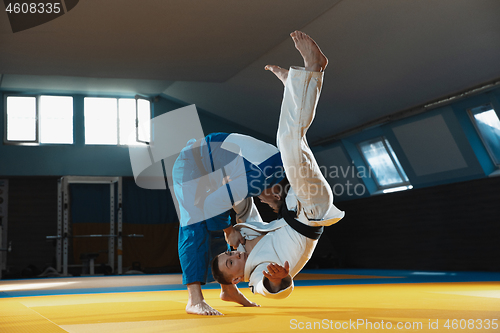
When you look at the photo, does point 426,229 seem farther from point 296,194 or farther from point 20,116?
point 20,116

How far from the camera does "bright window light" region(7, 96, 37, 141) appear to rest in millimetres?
10242

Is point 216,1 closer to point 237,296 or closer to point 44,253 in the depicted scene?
point 237,296

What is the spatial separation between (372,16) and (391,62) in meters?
0.98

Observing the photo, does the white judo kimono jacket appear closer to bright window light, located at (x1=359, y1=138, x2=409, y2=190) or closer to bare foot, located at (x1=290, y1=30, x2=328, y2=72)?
bare foot, located at (x1=290, y1=30, x2=328, y2=72)

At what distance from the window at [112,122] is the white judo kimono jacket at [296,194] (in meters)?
8.60

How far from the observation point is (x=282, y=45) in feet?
22.5

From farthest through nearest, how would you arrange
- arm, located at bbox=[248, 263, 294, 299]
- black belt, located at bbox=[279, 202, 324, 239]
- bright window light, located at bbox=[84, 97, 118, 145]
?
bright window light, located at bbox=[84, 97, 118, 145] → black belt, located at bbox=[279, 202, 324, 239] → arm, located at bbox=[248, 263, 294, 299]

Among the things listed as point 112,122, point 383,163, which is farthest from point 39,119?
point 383,163

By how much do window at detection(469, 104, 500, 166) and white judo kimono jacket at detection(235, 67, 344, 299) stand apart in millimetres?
5600

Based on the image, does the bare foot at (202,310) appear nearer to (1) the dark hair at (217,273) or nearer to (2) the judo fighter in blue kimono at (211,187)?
(2) the judo fighter in blue kimono at (211,187)

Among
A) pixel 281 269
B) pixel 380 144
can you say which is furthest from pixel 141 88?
pixel 281 269

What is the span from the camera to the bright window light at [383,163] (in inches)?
357

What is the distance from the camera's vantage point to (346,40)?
20.7 feet

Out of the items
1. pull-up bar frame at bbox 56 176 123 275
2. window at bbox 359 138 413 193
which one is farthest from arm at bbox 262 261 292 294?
pull-up bar frame at bbox 56 176 123 275
